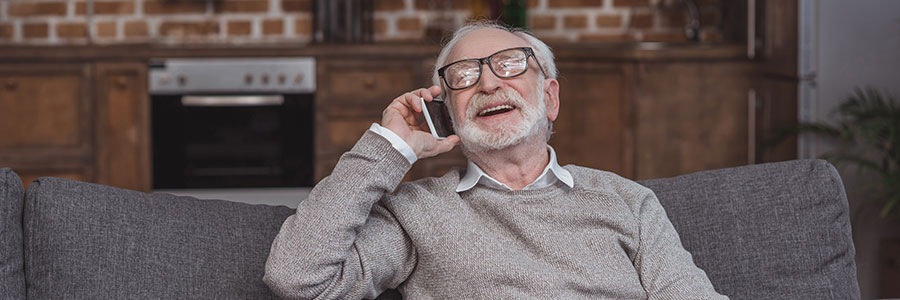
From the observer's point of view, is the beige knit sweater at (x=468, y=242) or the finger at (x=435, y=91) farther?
the finger at (x=435, y=91)

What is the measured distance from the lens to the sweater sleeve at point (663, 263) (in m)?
1.47

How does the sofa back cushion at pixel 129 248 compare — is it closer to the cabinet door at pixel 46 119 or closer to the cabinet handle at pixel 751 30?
the cabinet door at pixel 46 119

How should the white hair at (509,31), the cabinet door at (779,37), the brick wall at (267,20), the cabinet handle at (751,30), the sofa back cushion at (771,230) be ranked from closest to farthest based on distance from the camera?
1. the sofa back cushion at (771,230)
2. the white hair at (509,31)
3. the cabinet door at (779,37)
4. the cabinet handle at (751,30)
5. the brick wall at (267,20)

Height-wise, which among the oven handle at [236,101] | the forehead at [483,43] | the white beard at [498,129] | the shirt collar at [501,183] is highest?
the forehead at [483,43]

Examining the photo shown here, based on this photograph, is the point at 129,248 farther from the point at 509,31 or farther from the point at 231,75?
the point at 231,75

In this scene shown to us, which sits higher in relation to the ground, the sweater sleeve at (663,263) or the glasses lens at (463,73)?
the glasses lens at (463,73)

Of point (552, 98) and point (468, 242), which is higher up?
point (552, 98)

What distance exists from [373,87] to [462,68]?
2.38m

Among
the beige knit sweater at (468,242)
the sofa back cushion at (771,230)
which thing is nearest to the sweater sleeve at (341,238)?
the beige knit sweater at (468,242)

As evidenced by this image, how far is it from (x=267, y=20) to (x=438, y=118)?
10.1ft

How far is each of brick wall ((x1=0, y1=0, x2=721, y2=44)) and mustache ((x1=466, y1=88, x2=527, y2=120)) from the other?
9.57 ft

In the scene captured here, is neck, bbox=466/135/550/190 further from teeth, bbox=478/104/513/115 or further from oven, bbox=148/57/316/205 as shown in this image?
oven, bbox=148/57/316/205

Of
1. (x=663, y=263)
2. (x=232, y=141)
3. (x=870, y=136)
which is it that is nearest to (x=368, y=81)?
(x=232, y=141)

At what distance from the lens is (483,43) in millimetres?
1663
